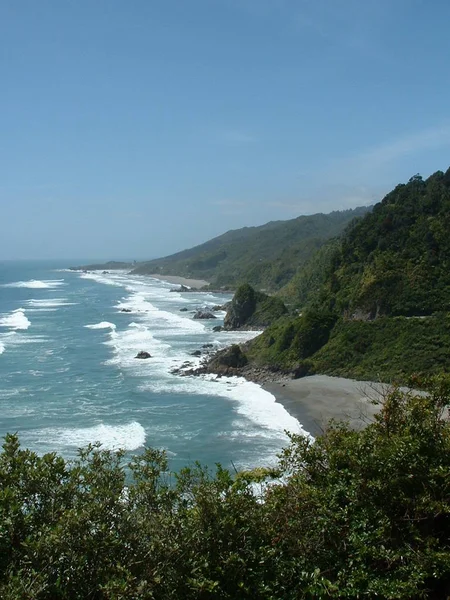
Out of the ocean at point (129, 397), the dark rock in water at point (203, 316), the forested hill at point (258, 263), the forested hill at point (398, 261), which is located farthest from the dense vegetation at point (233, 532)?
the forested hill at point (258, 263)

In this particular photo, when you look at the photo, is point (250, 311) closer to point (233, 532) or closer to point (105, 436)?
point (105, 436)

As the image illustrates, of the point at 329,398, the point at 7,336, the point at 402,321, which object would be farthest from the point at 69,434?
the point at 7,336

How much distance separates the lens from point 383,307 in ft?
159

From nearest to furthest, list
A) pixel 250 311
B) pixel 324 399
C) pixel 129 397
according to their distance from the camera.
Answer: pixel 324 399, pixel 129 397, pixel 250 311

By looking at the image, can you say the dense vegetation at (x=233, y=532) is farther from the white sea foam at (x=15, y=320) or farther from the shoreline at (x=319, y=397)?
the white sea foam at (x=15, y=320)

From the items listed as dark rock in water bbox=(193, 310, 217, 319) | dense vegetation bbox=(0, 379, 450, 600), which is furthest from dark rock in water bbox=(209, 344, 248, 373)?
dense vegetation bbox=(0, 379, 450, 600)

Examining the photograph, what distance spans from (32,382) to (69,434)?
13.2 metres

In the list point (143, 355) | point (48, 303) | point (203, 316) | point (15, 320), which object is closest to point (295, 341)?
point (143, 355)

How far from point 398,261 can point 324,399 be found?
20.3 meters

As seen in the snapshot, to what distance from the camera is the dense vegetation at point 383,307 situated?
1670 inches

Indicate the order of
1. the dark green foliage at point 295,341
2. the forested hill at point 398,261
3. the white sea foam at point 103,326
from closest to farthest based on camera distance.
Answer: the dark green foliage at point 295,341 → the forested hill at point 398,261 → the white sea foam at point 103,326

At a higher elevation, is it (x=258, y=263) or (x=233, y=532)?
(x=258, y=263)

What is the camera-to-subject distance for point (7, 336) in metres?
61.9

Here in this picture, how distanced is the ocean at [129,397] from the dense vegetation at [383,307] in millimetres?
7128
